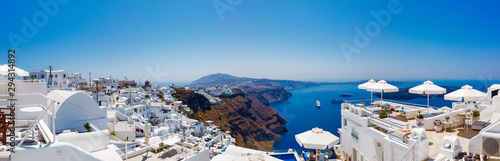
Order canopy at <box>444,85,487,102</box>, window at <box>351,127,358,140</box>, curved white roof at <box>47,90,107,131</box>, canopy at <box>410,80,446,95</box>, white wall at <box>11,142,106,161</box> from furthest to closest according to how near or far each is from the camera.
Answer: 1. curved white roof at <box>47,90,107,131</box>
2. window at <box>351,127,358,140</box>
3. canopy at <box>410,80,446,95</box>
4. canopy at <box>444,85,487,102</box>
5. white wall at <box>11,142,106,161</box>

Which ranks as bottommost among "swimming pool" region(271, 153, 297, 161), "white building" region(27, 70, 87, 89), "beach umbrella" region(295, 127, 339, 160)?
"swimming pool" region(271, 153, 297, 161)

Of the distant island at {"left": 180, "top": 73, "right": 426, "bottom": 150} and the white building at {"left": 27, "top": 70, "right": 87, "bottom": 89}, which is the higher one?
the white building at {"left": 27, "top": 70, "right": 87, "bottom": 89}

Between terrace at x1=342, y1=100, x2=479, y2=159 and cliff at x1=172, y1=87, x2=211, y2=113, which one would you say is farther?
cliff at x1=172, y1=87, x2=211, y2=113

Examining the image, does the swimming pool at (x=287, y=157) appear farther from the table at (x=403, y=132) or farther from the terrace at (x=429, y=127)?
the table at (x=403, y=132)

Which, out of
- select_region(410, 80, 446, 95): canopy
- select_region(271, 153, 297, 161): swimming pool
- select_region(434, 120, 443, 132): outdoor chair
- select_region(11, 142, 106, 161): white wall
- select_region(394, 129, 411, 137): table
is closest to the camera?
select_region(11, 142, 106, 161): white wall

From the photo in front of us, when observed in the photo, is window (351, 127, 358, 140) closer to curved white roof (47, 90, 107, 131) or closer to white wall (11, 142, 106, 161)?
white wall (11, 142, 106, 161)

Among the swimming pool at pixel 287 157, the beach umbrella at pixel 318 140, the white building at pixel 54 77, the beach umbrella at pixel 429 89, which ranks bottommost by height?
the swimming pool at pixel 287 157

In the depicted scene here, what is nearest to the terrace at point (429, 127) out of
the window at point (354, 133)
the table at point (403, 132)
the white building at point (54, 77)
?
the table at point (403, 132)

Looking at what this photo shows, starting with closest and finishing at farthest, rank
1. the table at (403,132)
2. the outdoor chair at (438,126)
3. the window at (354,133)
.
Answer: the table at (403,132) < the outdoor chair at (438,126) < the window at (354,133)

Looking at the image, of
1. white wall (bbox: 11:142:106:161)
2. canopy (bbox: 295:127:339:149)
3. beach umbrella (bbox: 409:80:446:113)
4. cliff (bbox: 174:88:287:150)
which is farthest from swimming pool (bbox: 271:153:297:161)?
cliff (bbox: 174:88:287:150)

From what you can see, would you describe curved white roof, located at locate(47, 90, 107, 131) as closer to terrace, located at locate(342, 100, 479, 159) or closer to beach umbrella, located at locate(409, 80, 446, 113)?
terrace, located at locate(342, 100, 479, 159)
